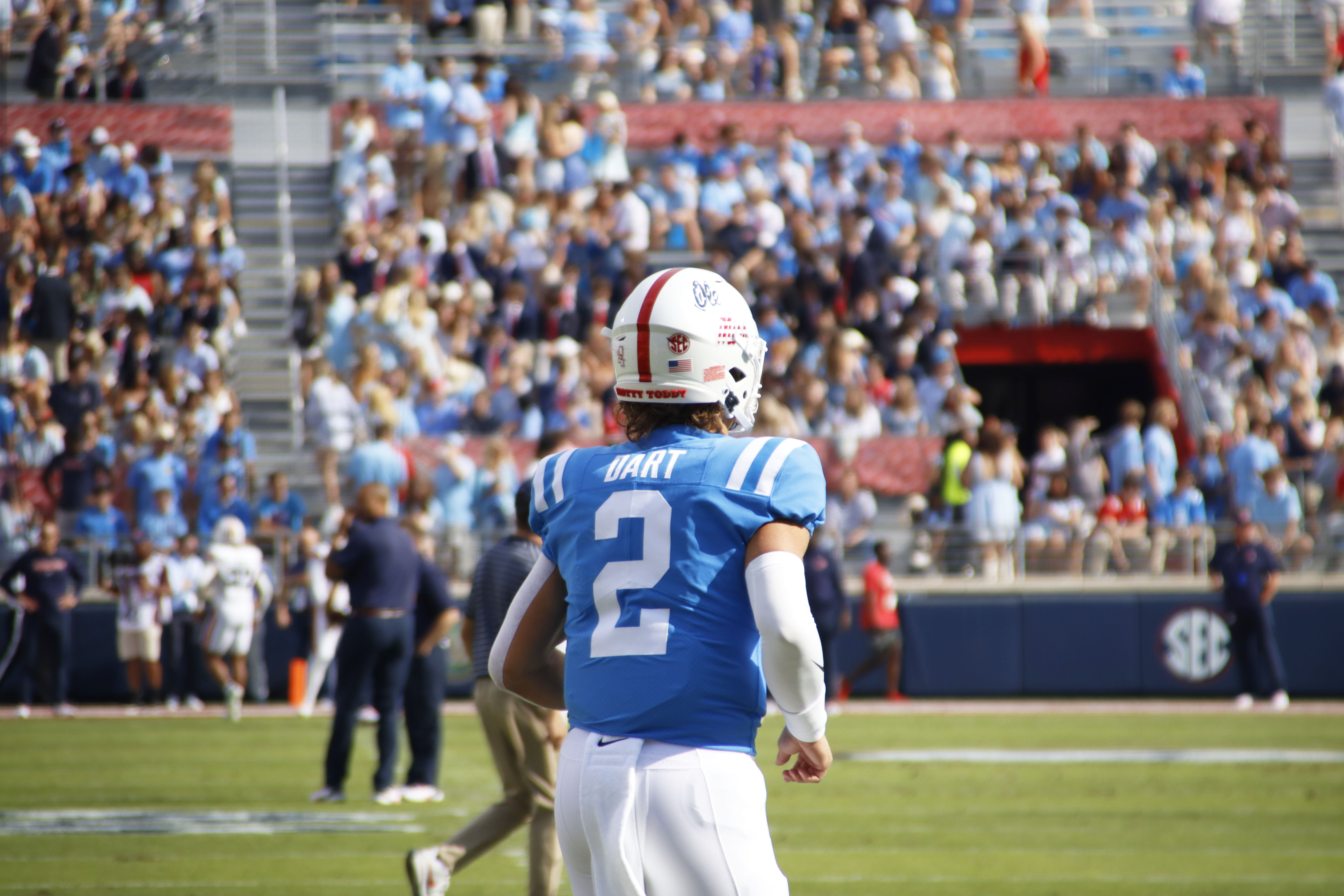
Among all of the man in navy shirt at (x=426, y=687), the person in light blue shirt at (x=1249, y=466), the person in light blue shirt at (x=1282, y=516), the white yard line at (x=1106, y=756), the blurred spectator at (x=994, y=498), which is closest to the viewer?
the man in navy shirt at (x=426, y=687)

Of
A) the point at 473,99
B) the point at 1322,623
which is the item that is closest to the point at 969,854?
the point at 1322,623

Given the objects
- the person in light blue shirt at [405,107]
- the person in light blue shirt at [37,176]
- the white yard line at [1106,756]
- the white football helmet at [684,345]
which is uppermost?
the person in light blue shirt at [405,107]

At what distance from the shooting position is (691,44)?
73.8 ft

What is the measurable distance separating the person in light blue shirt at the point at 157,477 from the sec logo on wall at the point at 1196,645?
968 centimetres

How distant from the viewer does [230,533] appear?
15.8 metres

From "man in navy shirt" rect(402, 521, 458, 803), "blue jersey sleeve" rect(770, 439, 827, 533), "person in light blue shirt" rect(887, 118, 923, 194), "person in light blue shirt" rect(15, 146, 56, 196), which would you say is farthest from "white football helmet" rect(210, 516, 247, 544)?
"blue jersey sleeve" rect(770, 439, 827, 533)

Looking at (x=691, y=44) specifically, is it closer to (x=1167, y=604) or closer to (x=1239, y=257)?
(x=1239, y=257)

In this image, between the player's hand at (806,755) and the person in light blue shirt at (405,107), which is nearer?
the player's hand at (806,755)

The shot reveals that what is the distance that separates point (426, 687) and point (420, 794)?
64cm

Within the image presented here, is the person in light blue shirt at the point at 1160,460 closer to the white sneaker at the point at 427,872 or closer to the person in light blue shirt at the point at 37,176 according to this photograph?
the white sneaker at the point at 427,872

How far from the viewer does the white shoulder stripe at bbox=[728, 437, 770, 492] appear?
10.5ft

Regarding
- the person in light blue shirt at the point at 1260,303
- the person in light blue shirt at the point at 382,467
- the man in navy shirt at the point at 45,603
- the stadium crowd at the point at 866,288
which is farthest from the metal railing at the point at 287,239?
the person in light blue shirt at the point at 1260,303

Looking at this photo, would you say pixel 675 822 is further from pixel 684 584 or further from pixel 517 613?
pixel 517 613

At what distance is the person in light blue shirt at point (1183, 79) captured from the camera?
888 inches
